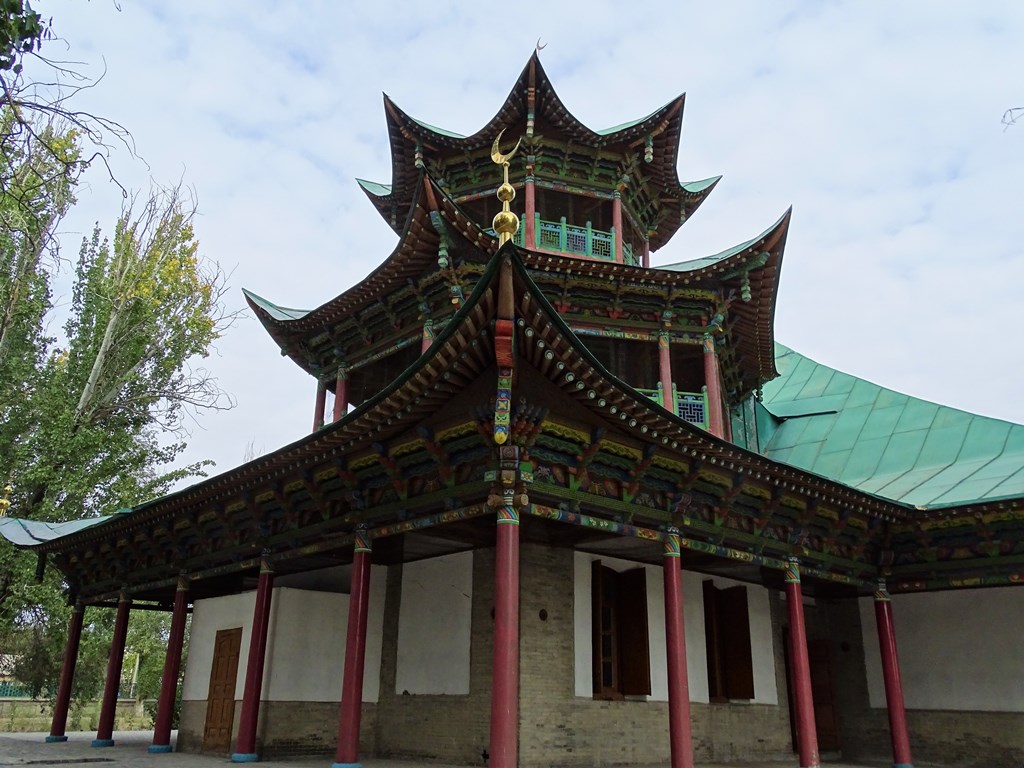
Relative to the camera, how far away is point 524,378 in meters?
9.09

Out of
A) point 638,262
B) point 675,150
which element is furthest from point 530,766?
point 675,150

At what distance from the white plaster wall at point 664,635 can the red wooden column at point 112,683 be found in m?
10.5

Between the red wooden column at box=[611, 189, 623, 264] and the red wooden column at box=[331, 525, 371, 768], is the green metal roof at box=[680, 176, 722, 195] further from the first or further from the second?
the red wooden column at box=[331, 525, 371, 768]

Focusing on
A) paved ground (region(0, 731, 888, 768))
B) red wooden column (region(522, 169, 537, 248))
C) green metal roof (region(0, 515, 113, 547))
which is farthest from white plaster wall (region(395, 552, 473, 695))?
green metal roof (region(0, 515, 113, 547))

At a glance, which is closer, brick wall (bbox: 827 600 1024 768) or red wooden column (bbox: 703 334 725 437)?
brick wall (bbox: 827 600 1024 768)

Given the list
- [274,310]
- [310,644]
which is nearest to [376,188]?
[274,310]

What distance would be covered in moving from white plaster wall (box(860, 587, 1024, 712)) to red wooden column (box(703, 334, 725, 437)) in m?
4.88

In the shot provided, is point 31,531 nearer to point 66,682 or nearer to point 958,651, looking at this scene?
point 66,682

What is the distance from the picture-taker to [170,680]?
14.9 meters

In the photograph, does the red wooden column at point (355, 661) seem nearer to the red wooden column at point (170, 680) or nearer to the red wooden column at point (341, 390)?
the red wooden column at point (170, 680)

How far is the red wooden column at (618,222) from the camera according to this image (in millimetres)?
17422

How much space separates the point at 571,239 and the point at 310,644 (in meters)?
9.61

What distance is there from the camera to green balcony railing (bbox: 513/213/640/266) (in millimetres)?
17141

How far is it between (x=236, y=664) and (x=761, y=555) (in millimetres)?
9203
